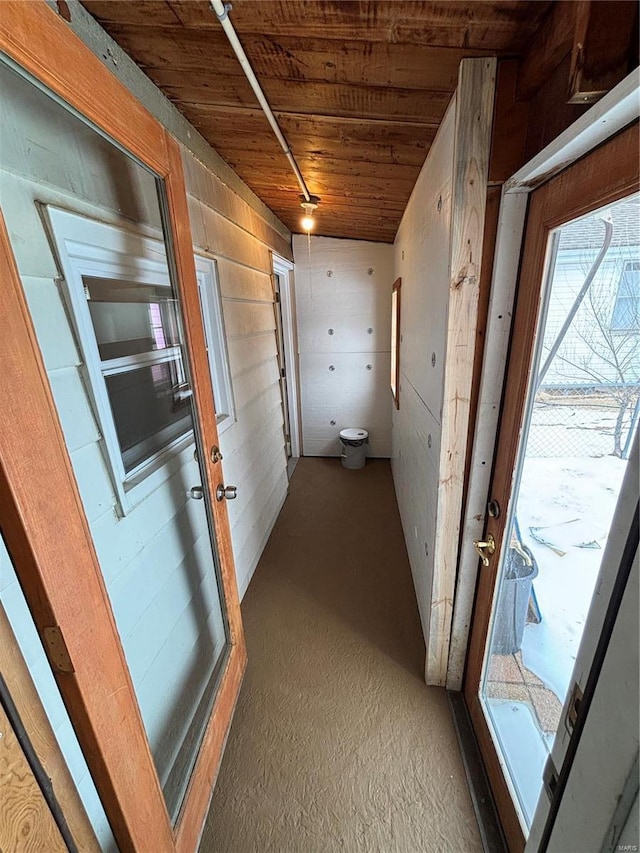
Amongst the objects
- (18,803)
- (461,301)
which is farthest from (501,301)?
(18,803)

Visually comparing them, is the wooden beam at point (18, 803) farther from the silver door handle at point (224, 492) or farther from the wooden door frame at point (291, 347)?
the wooden door frame at point (291, 347)

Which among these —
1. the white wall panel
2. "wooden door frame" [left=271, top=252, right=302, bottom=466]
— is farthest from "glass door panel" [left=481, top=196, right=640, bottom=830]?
"wooden door frame" [left=271, top=252, right=302, bottom=466]

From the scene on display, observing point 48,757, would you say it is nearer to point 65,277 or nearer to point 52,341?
point 52,341

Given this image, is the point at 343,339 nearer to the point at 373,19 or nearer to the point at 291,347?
the point at 291,347

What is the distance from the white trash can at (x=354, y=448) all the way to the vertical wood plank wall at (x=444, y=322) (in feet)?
5.83

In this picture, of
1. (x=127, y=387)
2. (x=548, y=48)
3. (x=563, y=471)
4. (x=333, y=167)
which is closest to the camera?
(x=548, y=48)

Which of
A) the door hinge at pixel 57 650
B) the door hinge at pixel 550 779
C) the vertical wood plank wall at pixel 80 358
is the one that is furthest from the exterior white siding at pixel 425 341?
the door hinge at pixel 57 650

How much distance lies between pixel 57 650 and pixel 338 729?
139 centimetres

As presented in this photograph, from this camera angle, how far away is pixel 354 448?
3982mm

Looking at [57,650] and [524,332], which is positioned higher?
[524,332]

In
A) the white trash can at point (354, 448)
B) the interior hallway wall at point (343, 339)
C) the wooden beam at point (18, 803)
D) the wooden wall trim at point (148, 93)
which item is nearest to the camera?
the wooden beam at point (18, 803)

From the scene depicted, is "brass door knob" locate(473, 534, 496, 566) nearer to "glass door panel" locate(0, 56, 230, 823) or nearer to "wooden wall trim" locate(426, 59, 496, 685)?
"wooden wall trim" locate(426, 59, 496, 685)

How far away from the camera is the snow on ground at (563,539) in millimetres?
823

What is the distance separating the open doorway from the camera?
367 centimetres
